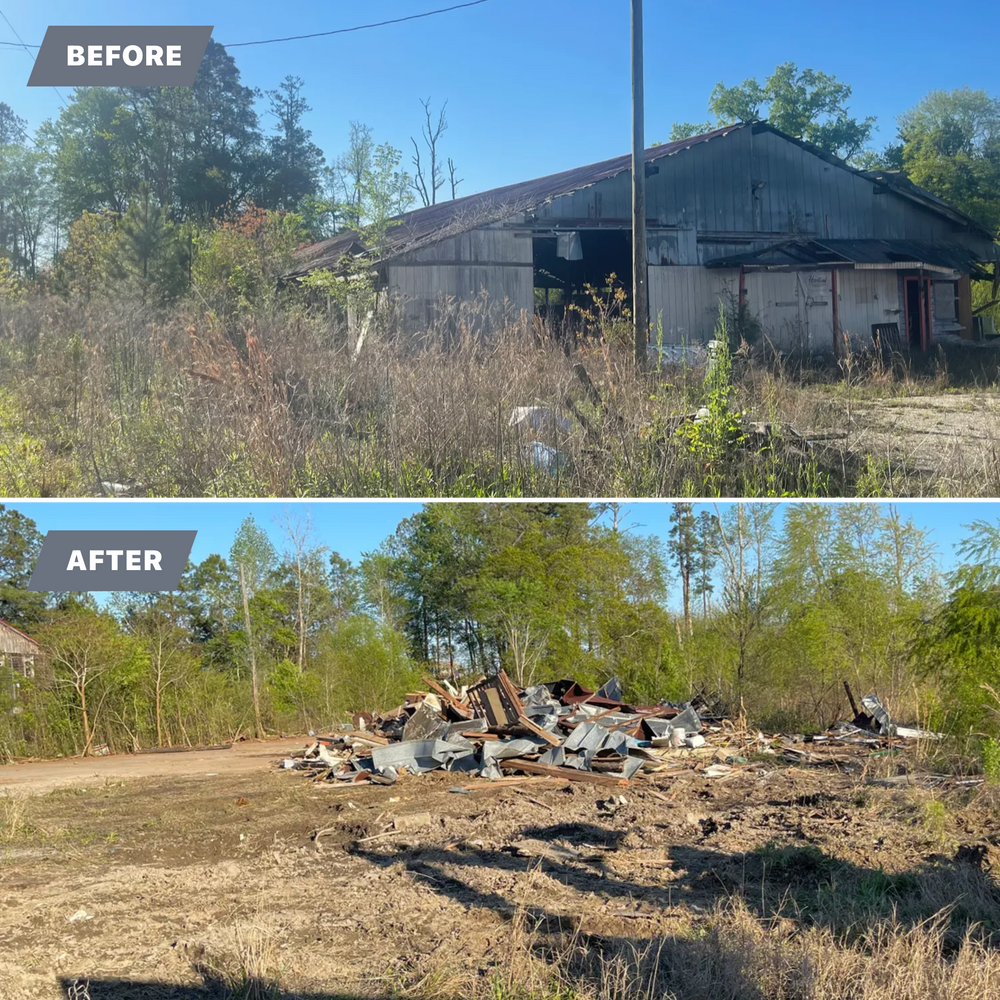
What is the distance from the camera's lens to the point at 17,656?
2588 cm

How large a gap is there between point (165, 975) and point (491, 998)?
1.64 m

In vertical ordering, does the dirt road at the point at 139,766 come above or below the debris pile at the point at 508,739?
below

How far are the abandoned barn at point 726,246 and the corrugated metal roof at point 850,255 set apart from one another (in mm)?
57

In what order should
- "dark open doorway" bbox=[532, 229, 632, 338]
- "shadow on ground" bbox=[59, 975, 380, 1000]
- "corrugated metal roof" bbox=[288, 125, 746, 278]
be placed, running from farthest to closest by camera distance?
"dark open doorway" bbox=[532, 229, 632, 338], "corrugated metal roof" bbox=[288, 125, 746, 278], "shadow on ground" bbox=[59, 975, 380, 1000]

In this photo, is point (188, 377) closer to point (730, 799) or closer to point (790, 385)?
point (730, 799)

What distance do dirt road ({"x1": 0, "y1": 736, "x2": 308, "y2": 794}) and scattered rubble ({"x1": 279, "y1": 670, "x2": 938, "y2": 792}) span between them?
5.31 feet

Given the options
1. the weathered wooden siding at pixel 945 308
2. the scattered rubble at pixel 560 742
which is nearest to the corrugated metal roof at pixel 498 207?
the weathered wooden siding at pixel 945 308

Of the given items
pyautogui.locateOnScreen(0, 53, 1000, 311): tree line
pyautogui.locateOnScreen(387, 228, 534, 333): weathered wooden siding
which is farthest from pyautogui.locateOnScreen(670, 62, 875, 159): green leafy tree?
pyautogui.locateOnScreen(387, 228, 534, 333): weathered wooden siding

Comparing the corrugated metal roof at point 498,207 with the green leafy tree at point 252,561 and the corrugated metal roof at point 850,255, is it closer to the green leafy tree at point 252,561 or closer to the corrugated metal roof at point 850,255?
the corrugated metal roof at point 850,255

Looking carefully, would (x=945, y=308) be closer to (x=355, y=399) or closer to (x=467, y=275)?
(x=467, y=275)

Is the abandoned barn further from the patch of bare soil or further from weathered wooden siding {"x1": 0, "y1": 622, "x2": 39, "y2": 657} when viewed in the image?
weathered wooden siding {"x1": 0, "y1": 622, "x2": 39, "y2": 657}

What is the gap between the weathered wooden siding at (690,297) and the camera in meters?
21.5

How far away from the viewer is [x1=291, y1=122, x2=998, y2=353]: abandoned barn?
1906cm

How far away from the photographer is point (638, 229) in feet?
48.3
